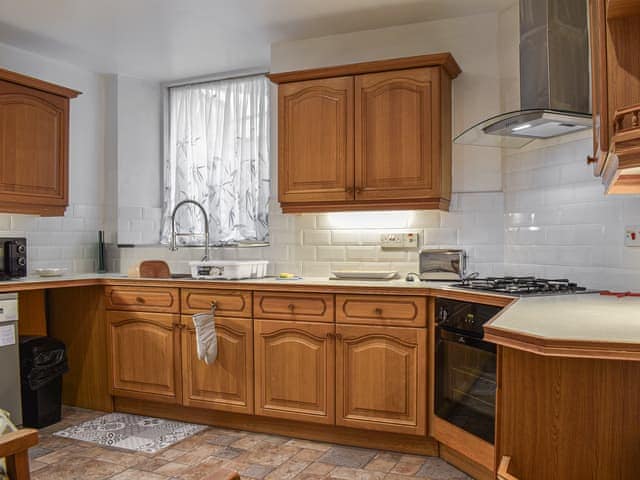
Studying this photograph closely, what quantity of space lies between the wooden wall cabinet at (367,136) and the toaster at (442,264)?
270 mm

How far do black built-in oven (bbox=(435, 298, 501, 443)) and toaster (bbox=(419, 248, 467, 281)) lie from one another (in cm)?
48

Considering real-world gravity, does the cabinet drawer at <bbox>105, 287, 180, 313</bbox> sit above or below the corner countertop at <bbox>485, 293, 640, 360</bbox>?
below

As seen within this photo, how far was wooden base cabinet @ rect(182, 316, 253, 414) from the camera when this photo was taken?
11.1 ft

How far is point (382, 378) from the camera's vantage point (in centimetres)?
308

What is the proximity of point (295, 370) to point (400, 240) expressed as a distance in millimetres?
1032

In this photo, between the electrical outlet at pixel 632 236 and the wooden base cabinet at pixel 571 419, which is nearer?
the wooden base cabinet at pixel 571 419

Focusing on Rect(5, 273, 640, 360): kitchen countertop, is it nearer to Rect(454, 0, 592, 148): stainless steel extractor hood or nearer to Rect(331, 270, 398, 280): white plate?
Rect(331, 270, 398, 280): white plate

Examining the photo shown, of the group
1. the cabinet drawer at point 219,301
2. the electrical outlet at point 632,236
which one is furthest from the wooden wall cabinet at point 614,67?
the cabinet drawer at point 219,301

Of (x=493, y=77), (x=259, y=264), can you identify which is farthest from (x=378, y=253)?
(x=493, y=77)

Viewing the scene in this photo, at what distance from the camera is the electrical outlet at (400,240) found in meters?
3.64

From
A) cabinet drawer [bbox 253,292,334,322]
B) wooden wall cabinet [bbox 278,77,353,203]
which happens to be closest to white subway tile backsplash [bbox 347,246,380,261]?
wooden wall cabinet [bbox 278,77,353,203]

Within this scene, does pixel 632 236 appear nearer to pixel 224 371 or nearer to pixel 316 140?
pixel 316 140

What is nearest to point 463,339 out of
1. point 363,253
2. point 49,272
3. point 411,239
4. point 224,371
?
point 411,239

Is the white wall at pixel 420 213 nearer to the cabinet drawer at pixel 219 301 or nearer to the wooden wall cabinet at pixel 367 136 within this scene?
the wooden wall cabinet at pixel 367 136
